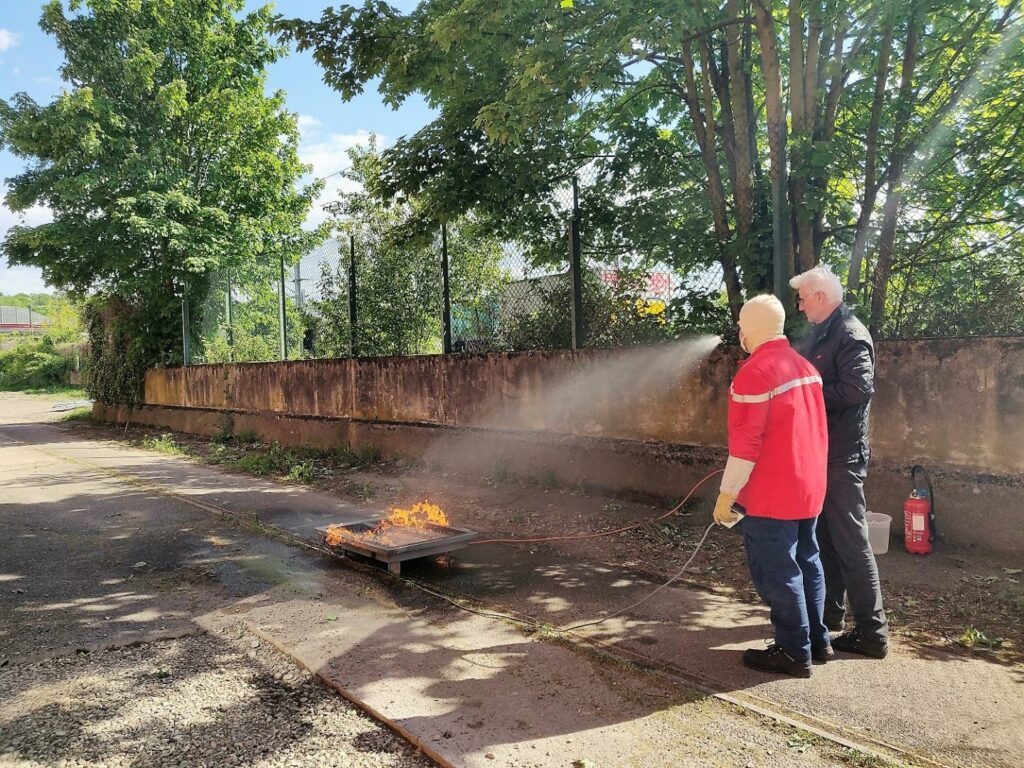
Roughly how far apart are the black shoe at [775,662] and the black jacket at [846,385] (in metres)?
1.05

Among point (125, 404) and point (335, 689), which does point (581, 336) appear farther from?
point (125, 404)

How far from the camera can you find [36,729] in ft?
10.3

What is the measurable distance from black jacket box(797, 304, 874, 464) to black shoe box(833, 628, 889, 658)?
3.09 feet

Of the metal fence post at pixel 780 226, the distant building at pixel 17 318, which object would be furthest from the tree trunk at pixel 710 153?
the distant building at pixel 17 318

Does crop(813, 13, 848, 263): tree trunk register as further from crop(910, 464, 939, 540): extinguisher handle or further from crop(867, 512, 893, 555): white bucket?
crop(867, 512, 893, 555): white bucket

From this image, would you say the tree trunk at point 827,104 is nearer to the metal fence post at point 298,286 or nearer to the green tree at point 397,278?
the green tree at point 397,278

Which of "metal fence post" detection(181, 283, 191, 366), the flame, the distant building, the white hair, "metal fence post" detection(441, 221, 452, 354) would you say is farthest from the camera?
the distant building

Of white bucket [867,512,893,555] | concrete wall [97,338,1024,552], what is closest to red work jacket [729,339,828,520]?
white bucket [867,512,893,555]

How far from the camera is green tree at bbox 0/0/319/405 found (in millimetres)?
15950

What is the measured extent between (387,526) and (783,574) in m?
3.57

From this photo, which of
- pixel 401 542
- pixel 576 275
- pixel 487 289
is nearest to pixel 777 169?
pixel 576 275

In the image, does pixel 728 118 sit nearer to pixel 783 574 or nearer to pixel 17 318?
pixel 783 574

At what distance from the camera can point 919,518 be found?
513cm

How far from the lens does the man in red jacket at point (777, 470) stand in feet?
11.3
